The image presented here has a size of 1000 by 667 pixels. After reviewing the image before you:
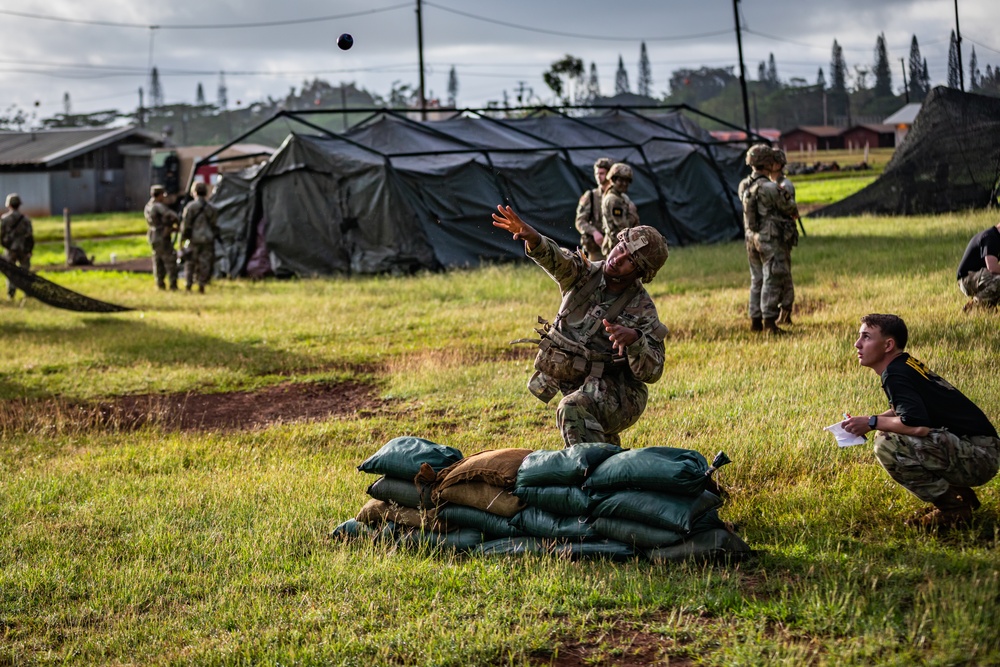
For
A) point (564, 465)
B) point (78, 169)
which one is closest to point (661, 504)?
point (564, 465)

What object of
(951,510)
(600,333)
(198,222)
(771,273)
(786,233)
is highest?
(198,222)

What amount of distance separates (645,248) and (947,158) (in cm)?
2272

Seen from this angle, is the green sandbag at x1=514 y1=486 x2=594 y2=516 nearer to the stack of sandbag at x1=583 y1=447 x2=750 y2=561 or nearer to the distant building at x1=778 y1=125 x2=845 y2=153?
the stack of sandbag at x1=583 y1=447 x2=750 y2=561

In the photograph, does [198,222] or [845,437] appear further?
[198,222]

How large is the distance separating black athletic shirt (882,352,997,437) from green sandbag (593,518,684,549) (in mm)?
1249

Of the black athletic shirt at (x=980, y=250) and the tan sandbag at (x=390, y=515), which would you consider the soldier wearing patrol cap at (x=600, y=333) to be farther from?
the black athletic shirt at (x=980, y=250)

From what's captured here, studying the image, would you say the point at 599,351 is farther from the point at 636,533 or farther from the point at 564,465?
the point at 636,533

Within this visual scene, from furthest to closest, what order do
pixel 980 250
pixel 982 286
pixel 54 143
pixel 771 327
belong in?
pixel 54 143
pixel 771 327
pixel 982 286
pixel 980 250

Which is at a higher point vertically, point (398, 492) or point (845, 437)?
point (845, 437)

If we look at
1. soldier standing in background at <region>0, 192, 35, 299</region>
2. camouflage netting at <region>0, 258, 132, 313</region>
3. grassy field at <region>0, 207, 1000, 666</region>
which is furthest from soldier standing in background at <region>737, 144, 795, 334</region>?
soldier standing in background at <region>0, 192, 35, 299</region>

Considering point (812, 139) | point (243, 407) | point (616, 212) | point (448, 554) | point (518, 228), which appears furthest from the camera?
point (812, 139)

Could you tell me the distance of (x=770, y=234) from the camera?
12.1 meters

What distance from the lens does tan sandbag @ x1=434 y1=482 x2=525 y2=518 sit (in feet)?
18.8

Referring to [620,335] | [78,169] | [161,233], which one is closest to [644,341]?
[620,335]
